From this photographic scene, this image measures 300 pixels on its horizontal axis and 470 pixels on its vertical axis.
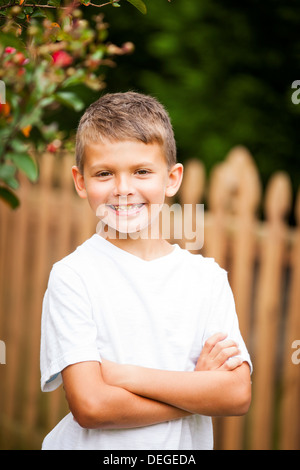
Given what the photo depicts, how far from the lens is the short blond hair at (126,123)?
5.46 feet

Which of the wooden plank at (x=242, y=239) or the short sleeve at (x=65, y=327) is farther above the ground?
the wooden plank at (x=242, y=239)

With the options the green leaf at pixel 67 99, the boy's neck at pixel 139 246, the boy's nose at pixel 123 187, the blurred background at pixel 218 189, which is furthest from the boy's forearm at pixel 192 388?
the blurred background at pixel 218 189

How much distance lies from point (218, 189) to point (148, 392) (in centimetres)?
199

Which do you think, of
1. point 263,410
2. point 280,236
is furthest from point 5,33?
point 263,410

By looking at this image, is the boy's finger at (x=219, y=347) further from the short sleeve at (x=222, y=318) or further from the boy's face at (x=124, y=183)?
the boy's face at (x=124, y=183)

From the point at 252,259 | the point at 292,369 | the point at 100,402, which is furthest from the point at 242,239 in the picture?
the point at 100,402

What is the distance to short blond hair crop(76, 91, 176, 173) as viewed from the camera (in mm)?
1664

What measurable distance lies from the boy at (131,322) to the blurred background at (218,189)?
0.91 metres

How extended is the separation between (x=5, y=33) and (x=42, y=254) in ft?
9.14

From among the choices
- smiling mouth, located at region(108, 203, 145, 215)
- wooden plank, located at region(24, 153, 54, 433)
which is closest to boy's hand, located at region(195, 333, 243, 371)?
smiling mouth, located at region(108, 203, 145, 215)

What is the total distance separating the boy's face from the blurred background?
907 millimetres

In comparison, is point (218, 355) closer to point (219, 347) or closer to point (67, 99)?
point (219, 347)

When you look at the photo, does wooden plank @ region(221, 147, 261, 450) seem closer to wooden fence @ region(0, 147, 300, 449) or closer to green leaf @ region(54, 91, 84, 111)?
wooden fence @ region(0, 147, 300, 449)
